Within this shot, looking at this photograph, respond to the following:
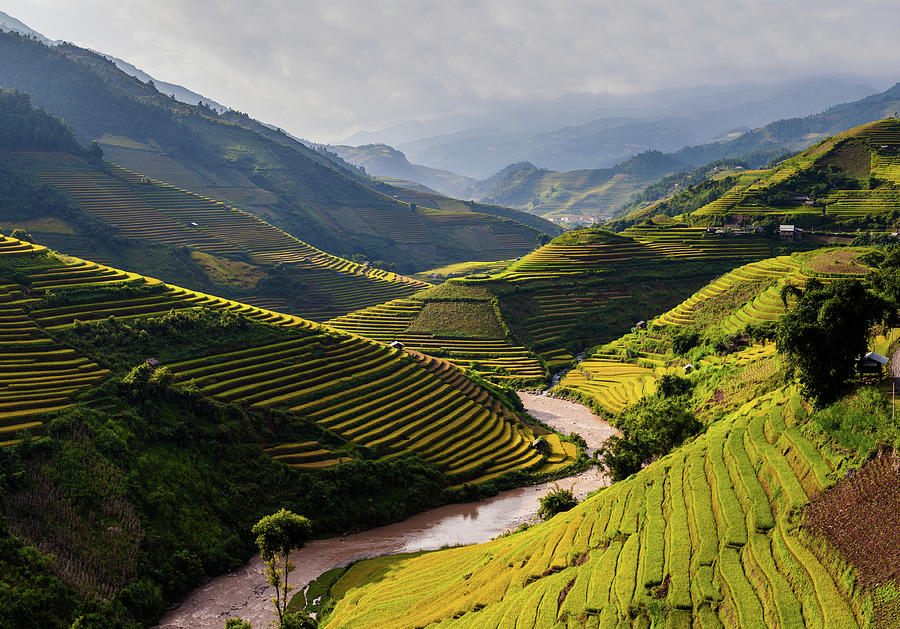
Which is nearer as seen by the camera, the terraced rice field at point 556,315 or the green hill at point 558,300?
the green hill at point 558,300

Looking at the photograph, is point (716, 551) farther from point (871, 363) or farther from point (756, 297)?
point (756, 297)

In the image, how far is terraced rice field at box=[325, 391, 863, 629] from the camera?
18.5m

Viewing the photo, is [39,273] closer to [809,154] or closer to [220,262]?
→ [220,262]

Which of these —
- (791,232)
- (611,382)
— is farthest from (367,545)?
(791,232)

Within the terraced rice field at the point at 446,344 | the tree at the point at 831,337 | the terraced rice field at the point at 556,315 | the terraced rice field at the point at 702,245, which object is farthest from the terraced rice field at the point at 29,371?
the terraced rice field at the point at 702,245

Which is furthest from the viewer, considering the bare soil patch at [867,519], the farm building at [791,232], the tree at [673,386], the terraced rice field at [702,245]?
the terraced rice field at [702,245]

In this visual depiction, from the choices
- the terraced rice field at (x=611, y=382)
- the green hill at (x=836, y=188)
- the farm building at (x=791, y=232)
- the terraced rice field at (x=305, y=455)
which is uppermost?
the green hill at (x=836, y=188)

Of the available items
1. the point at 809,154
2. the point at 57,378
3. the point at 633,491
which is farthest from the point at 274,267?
the point at 809,154

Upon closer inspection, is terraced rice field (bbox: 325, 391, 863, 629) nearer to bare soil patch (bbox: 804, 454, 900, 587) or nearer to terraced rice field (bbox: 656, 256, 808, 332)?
bare soil patch (bbox: 804, 454, 900, 587)

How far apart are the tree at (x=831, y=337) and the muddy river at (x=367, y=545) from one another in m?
23.0

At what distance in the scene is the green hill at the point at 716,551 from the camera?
18.1 metres

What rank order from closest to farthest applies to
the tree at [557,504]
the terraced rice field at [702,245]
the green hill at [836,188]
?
the tree at [557,504]
the green hill at [836,188]
the terraced rice field at [702,245]

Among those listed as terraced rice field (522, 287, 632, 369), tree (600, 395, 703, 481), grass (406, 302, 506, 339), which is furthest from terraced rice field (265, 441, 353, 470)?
grass (406, 302, 506, 339)

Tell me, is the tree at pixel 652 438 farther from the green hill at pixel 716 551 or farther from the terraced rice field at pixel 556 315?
the terraced rice field at pixel 556 315
